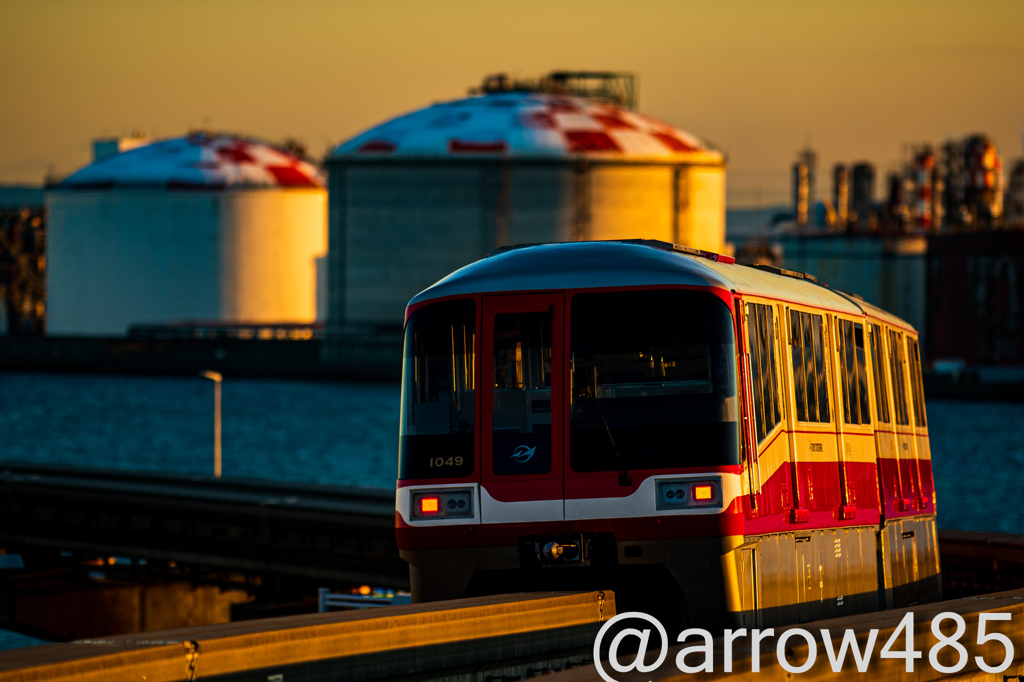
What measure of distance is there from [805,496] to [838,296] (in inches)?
121

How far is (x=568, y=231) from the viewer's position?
9062cm

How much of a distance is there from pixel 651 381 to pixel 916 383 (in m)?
7.93

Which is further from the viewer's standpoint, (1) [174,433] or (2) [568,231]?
(2) [568,231]

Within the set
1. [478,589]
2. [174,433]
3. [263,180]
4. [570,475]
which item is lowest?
[174,433]

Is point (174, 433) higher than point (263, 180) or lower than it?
lower

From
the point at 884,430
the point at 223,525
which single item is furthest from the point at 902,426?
the point at 223,525

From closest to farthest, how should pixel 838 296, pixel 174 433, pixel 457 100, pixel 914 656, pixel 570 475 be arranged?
1. pixel 914 656
2. pixel 570 475
3. pixel 838 296
4. pixel 174 433
5. pixel 457 100

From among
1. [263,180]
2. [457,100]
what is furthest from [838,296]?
[263,180]

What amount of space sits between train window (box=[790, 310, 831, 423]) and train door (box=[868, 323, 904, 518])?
1967 millimetres

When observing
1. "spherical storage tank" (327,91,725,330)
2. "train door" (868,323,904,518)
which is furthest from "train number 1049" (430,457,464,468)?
"spherical storage tank" (327,91,725,330)

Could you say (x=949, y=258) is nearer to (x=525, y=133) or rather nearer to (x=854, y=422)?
(x=525, y=133)

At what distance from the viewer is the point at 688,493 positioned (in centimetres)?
1185

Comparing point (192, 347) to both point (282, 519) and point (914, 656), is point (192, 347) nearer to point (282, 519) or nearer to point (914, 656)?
point (282, 519)

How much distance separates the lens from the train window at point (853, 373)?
15164mm
